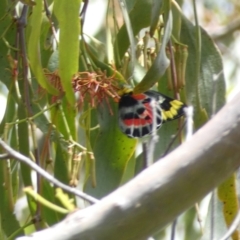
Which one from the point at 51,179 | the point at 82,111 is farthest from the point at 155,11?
the point at 51,179

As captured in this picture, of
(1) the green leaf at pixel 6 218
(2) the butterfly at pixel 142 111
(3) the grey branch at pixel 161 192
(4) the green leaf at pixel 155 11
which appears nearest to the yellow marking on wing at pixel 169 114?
(2) the butterfly at pixel 142 111

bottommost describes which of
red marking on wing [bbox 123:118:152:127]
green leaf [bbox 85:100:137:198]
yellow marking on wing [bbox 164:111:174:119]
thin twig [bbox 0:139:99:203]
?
green leaf [bbox 85:100:137:198]


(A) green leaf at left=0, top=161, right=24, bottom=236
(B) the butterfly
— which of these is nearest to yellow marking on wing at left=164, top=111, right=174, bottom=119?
(B) the butterfly

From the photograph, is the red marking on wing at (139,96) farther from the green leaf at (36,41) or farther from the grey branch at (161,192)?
the grey branch at (161,192)

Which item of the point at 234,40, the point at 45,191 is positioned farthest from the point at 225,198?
the point at 234,40

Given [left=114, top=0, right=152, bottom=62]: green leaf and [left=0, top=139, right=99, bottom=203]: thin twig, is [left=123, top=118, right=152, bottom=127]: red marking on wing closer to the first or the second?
[left=114, top=0, right=152, bottom=62]: green leaf

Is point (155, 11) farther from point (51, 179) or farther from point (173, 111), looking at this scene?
point (51, 179)

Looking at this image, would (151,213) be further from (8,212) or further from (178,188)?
(8,212)
